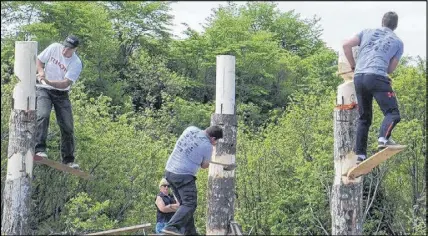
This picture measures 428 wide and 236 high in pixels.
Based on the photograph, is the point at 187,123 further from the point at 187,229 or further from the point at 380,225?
→ the point at 187,229

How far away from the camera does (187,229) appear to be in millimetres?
9297

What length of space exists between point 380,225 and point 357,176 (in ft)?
63.7

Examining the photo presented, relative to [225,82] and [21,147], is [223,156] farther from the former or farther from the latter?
[21,147]

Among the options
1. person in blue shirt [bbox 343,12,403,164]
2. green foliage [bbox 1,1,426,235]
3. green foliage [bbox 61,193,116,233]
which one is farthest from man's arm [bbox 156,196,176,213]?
green foliage [bbox 61,193,116,233]

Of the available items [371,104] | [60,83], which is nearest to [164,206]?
[60,83]

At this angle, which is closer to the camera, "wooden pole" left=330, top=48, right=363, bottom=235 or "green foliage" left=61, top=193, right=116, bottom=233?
"wooden pole" left=330, top=48, right=363, bottom=235

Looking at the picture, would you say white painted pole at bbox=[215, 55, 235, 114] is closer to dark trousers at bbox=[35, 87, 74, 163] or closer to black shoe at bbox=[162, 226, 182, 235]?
dark trousers at bbox=[35, 87, 74, 163]

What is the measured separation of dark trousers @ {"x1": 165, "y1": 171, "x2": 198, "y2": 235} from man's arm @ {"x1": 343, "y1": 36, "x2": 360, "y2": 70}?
2134 mm

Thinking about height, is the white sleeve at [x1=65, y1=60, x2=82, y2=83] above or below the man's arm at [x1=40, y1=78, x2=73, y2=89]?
above

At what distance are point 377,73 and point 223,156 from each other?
2.90 meters

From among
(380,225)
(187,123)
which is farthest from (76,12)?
(380,225)

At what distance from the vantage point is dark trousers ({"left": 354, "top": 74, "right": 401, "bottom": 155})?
332 inches

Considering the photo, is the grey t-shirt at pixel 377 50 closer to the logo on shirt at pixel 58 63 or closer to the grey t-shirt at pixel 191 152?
the grey t-shirt at pixel 191 152

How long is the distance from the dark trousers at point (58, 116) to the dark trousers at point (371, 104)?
3.64 metres
